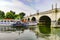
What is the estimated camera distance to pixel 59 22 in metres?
8.87

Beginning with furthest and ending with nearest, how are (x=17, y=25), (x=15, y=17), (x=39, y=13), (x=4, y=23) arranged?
(x=15, y=17) → (x=39, y=13) → (x=4, y=23) → (x=17, y=25)

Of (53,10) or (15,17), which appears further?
(15,17)

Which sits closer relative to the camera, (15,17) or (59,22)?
(59,22)

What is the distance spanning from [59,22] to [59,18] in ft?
0.74

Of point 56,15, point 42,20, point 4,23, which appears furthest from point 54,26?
point 42,20

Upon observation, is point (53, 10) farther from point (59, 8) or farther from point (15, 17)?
point (15, 17)

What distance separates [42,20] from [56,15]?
2957mm

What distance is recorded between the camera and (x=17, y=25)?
8.41 meters

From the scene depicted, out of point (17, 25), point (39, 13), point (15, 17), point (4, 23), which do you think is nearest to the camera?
point (17, 25)

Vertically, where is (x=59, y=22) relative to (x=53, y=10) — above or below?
below

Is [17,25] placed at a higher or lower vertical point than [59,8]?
lower

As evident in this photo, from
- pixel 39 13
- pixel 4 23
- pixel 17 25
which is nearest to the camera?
pixel 17 25

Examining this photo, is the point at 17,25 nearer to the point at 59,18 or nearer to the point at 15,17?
the point at 59,18

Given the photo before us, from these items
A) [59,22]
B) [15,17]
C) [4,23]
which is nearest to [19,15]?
[15,17]
